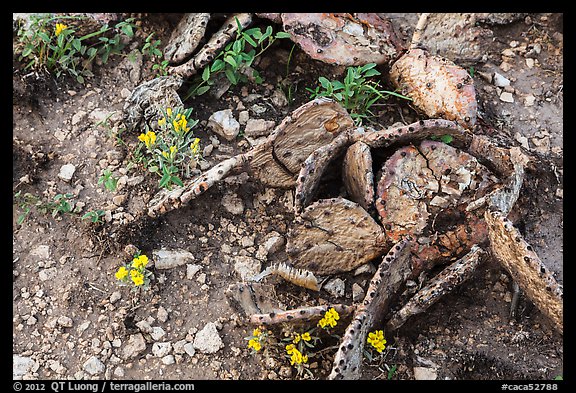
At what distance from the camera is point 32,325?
4.00 metres

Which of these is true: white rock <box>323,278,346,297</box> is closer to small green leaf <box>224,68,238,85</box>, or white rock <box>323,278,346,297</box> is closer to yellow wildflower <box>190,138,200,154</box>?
yellow wildflower <box>190,138,200,154</box>

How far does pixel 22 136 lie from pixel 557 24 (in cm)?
385

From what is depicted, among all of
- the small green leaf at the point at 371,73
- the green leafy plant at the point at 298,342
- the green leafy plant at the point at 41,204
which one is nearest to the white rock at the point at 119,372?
the green leafy plant at the point at 298,342

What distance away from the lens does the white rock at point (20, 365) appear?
384 cm

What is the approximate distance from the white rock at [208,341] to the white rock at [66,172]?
4.32 feet

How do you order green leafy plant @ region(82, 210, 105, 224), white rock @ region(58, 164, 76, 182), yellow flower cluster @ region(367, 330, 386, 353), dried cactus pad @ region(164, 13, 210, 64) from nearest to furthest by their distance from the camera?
yellow flower cluster @ region(367, 330, 386, 353) < green leafy plant @ region(82, 210, 105, 224) < white rock @ region(58, 164, 76, 182) < dried cactus pad @ region(164, 13, 210, 64)

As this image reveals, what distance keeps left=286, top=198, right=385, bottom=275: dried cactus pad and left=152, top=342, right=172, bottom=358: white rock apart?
832mm

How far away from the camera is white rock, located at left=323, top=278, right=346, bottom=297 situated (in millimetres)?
4176

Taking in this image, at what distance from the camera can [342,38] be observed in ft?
15.4

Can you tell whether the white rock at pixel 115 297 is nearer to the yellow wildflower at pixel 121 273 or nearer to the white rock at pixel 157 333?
the yellow wildflower at pixel 121 273

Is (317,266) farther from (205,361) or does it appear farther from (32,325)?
(32,325)

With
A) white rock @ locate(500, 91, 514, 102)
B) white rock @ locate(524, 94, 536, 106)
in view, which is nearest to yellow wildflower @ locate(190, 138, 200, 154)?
white rock @ locate(500, 91, 514, 102)

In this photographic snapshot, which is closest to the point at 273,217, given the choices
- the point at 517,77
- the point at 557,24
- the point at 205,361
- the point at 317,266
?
the point at 317,266

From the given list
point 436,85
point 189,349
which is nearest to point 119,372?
point 189,349
